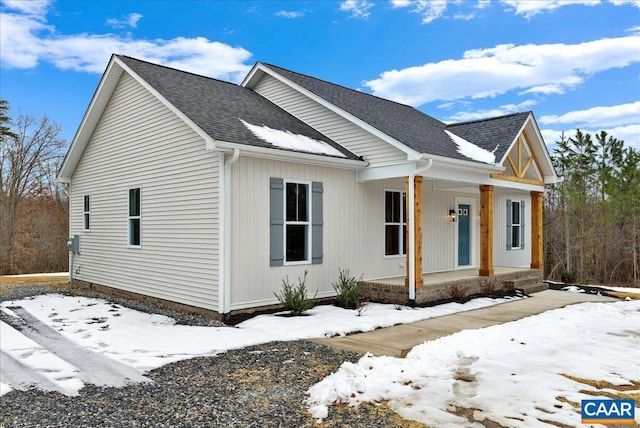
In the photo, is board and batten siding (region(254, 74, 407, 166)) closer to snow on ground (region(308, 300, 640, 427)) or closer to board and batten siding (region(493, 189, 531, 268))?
snow on ground (region(308, 300, 640, 427))

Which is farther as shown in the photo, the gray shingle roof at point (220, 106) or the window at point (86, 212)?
the window at point (86, 212)

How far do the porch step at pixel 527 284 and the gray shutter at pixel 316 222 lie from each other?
17.2ft

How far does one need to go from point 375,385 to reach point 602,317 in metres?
6.18

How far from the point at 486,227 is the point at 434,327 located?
433cm

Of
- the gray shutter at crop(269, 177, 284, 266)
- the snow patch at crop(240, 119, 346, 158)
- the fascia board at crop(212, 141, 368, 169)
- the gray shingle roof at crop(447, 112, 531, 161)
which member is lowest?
the gray shutter at crop(269, 177, 284, 266)

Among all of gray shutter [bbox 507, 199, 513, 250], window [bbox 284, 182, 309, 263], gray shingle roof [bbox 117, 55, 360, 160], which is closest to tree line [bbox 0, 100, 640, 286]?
gray shutter [bbox 507, 199, 513, 250]

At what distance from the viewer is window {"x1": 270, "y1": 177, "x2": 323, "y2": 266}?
8.51 meters

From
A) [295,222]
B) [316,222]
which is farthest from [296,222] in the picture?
[316,222]

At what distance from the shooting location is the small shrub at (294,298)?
823cm

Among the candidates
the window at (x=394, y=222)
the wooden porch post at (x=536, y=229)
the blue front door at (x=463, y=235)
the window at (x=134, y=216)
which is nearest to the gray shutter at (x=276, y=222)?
the window at (x=394, y=222)

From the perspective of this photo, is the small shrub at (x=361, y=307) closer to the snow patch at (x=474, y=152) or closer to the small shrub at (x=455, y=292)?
the small shrub at (x=455, y=292)

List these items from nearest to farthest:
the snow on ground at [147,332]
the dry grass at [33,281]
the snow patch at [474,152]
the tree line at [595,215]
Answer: the snow on ground at [147,332]
the snow patch at [474,152]
the dry grass at [33,281]
the tree line at [595,215]

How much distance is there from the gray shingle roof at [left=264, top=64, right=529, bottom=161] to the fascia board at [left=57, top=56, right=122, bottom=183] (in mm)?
3681

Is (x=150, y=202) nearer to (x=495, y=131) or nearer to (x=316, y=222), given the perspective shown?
(x=316, y=222)
